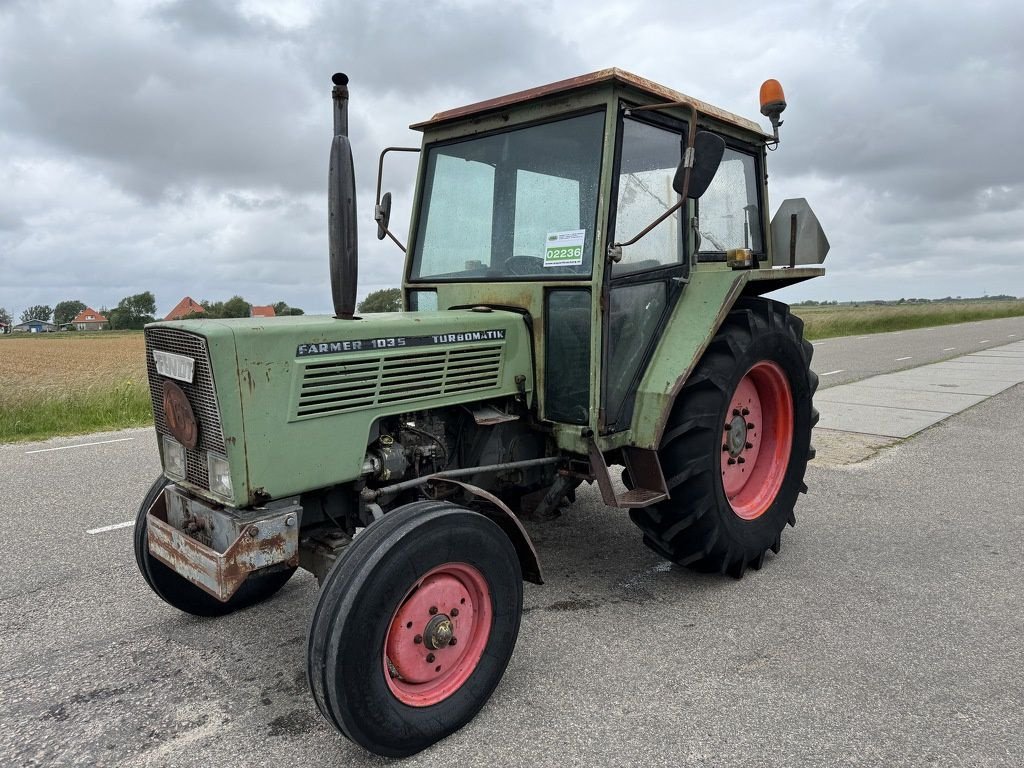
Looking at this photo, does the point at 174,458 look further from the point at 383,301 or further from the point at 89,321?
the point at 89,321

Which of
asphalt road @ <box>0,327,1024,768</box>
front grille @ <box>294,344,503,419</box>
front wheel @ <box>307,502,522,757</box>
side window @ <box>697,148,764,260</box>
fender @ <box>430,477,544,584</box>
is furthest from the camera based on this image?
side window @ <box>697,148,764,260</box>

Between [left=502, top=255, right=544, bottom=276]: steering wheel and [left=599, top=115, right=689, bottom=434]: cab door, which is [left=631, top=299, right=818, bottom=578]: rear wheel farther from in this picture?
[left=502, top=255, right=544, bottom=276]: steering wheel

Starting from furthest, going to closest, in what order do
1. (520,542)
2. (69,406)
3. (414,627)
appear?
(69,406), (520,542), (414,627)

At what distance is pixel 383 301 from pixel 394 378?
1399 mm

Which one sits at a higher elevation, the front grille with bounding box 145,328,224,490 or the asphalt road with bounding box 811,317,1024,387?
the front grille with bounding box 145,328,224,490

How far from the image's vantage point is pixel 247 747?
8.09ft

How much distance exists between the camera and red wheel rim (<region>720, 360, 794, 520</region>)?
13.1 feet

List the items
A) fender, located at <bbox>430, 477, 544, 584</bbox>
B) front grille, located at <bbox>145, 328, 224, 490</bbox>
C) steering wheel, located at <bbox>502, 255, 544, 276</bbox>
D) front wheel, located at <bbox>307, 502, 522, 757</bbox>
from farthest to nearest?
1. steering wheel, located at <bbox>502, 255, 544, 276</bbox>
2. fender, located at <bbox>430, 477, 544, 584</bbox>
3. front grille, located at <bbox>145, 328, 224, 490</bbox>
4. front wheel, located at <bbox>307, 502, 522, 757</bbox>

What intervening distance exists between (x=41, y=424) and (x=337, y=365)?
7468mm

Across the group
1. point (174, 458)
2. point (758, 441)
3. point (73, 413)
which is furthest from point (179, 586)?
point (73, 413)

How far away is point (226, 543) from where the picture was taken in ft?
8.80

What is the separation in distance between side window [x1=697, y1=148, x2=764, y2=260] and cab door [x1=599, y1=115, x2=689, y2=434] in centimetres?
31

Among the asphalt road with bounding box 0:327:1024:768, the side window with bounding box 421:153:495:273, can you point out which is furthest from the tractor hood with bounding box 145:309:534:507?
the asphalt road with bounding box 0:327:1024:768

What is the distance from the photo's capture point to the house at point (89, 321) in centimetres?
4569
